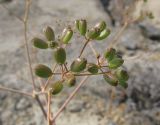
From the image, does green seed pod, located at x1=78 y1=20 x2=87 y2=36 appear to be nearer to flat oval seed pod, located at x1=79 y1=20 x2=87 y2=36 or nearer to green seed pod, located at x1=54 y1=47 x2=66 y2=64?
flat oval seed pod, located at x1=79 y1=20 x2=87 y2=36

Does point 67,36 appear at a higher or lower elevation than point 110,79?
higher

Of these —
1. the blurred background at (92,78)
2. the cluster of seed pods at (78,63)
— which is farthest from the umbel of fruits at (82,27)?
the blurred background at (92,78)

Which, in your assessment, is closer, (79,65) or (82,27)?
(79,65)

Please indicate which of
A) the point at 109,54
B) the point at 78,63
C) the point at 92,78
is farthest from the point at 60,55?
the point at 92,78

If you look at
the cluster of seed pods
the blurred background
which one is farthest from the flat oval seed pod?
the blurred background

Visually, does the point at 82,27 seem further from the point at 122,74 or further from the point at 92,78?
the point at 92,78

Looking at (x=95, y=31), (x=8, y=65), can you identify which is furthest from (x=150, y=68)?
(x=95, y=31)

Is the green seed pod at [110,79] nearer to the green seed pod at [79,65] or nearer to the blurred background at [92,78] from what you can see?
the green seed pod at [79,65]

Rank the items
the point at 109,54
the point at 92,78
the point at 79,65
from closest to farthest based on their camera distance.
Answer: the point at 79,65 < the point at 109,54 < the point at 92,78

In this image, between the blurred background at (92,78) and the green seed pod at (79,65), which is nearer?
the green seed pod at (79,65)
